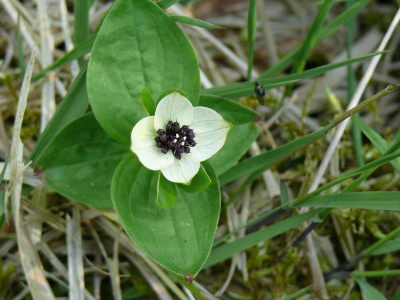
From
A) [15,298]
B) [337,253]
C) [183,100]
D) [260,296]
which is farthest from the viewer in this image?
[337,253]

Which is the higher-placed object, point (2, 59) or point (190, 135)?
point (2, 59)

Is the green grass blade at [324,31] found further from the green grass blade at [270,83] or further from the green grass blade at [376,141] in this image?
the green grass blade at [376,141]

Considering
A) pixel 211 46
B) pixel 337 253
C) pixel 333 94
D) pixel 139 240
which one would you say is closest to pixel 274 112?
pixel 333 94

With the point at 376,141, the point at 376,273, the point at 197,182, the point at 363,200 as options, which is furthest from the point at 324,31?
the point at 376,273

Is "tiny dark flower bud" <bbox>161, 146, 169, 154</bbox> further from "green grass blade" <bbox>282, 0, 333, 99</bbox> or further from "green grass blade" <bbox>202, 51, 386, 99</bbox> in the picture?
"green grass blade" <bbox>282, 0, 333, 99</bbox>

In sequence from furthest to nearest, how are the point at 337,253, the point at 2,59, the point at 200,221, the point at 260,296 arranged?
the point at 2,59, the point at 337,253, the point at 260,296, the point at 200,221

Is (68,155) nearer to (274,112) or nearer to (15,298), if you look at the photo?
(15,298)

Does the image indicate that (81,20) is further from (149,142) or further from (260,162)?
(260,162)
